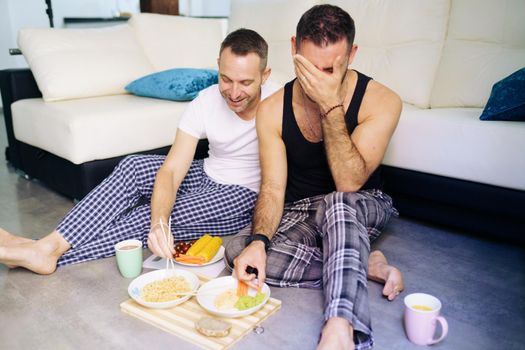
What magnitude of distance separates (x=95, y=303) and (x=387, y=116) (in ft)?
3.86

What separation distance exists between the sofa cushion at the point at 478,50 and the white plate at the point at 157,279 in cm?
167

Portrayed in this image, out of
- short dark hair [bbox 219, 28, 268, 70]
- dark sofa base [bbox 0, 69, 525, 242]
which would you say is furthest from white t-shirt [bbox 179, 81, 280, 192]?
dark sofa base [bbox 0, 69, 525, 242]

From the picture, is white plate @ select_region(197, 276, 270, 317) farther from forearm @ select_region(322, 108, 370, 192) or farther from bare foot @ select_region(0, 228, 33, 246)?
bare foot @ select_region(0, 228, 33, 246)

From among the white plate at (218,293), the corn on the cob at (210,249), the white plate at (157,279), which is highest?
the white plate at (218,293)

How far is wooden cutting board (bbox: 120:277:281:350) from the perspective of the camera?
4.57 feet

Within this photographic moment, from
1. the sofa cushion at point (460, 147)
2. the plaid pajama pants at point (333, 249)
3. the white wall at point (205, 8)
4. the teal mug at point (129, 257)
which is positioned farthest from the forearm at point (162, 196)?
the white wall at point (205, 8)

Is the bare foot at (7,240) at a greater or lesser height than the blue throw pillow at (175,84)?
lesser

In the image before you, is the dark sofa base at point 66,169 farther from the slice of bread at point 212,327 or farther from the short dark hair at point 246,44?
the slice of bread at point 212,327

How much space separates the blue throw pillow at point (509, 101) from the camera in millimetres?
2012

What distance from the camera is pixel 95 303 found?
1646mm

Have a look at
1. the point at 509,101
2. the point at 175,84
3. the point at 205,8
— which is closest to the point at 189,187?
the point at 175,84

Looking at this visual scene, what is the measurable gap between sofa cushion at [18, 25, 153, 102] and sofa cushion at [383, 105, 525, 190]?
68.2 inches

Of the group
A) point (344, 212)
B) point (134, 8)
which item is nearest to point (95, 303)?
point (344, 212)

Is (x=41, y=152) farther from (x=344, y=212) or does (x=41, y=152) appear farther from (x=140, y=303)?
(x=344, y=212)
